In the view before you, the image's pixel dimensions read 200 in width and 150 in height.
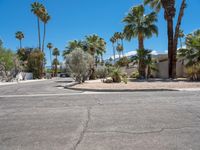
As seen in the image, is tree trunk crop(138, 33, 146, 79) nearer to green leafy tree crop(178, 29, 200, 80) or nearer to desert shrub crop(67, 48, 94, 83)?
green leafy tree crop(178, 29, 200, 80)

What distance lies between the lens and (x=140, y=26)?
114ft

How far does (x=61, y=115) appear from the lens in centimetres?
801

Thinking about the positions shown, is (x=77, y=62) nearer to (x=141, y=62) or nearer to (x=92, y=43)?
(x=141, y=62)

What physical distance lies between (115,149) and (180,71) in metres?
34.3

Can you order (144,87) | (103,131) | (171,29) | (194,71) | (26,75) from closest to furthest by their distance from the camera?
(103,131) → (144,87) → (194,71) → (171,29) → (26,75)

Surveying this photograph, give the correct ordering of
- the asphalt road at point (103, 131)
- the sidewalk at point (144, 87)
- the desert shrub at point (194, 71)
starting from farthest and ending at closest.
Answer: the desert shrub at point (194, 71)
the sidewalk at point (144, 87)
the asphalt road at point (103, 131)

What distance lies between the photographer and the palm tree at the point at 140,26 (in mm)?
34594

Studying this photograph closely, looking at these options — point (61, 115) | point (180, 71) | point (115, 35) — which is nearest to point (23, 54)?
point (115, 35)

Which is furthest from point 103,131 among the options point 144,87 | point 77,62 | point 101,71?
point 101,71

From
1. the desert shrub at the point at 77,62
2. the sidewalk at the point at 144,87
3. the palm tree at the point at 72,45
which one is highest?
the palm tree at the point at 72,45

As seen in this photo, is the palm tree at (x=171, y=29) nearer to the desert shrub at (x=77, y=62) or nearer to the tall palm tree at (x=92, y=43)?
the desert shrub at (x=77, y=62)

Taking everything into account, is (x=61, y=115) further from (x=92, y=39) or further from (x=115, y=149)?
(x=92, y=39)

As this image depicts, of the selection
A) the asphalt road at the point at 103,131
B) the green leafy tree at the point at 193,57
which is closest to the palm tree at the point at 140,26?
the green leafy tree at the point at 193,57

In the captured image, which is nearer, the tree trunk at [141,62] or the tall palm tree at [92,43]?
the tree trunk at [141,62]
